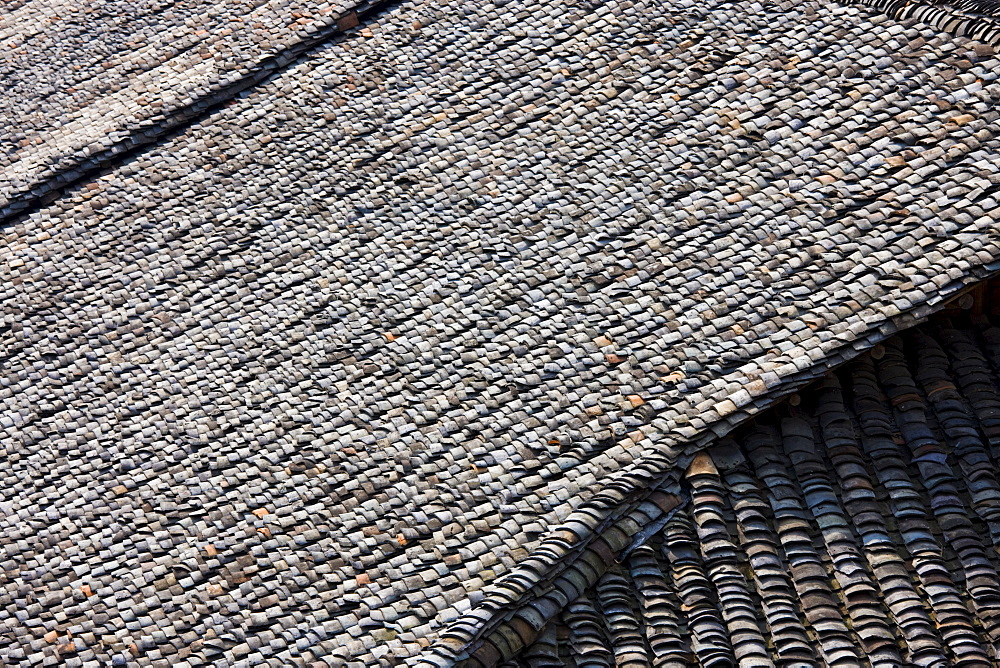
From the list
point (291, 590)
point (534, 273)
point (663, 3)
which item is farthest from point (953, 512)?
point (663, 3)

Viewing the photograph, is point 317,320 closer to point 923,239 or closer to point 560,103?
point 560,103

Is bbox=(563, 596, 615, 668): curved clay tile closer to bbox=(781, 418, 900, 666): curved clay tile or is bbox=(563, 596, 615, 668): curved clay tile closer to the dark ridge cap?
the dark ridge cap

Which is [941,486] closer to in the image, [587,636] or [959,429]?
[959,429]

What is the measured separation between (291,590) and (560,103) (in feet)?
13.0

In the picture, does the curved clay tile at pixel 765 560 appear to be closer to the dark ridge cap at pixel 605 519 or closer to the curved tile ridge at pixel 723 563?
the curved tile ridge at pixel 723 563

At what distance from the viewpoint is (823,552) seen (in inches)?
187

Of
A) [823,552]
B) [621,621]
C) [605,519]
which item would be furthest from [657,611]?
[823,552]

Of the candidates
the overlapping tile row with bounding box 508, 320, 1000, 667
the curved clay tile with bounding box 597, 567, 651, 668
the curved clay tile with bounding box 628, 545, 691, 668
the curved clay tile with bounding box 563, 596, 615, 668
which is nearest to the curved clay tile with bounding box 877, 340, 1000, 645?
the overlapping tile row with bounding box 508, 320, 1000, 667

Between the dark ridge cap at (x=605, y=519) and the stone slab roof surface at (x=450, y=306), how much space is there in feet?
0.06

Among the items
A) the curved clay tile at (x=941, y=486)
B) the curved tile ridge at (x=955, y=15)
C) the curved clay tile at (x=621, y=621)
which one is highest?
the curved tile ridge at (x=955, y=15)

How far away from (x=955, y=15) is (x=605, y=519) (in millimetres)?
4104

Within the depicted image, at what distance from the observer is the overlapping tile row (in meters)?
4.47

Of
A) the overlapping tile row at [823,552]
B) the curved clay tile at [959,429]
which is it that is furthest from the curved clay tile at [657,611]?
the curved clay tile at [959,429]

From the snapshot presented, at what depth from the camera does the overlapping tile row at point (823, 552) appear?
4.47 m
